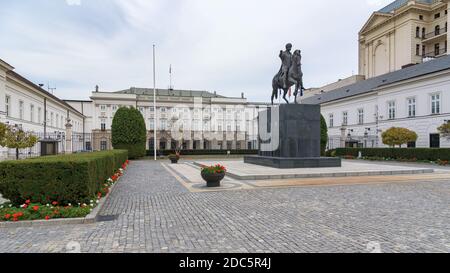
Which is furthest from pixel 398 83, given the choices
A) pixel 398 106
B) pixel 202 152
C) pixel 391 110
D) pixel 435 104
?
pixel 202 152

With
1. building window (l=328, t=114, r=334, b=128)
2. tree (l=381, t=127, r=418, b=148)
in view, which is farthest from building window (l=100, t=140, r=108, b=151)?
tree (l=381, t=127, r=418, b=148)

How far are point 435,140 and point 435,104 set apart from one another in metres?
4.18

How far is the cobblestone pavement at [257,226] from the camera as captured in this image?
4.53 meters

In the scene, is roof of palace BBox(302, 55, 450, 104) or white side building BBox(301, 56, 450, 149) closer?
white side building BBox(301, 56, 450, 149)

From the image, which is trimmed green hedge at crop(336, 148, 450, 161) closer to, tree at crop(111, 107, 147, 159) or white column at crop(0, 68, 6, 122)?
tree at crop(111, 107, 147, 159)

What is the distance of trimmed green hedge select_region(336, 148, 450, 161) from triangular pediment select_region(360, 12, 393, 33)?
116ft

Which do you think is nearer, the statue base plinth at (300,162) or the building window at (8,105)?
the statue base plinth at (300,162)

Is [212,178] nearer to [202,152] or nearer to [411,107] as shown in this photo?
[202,152]

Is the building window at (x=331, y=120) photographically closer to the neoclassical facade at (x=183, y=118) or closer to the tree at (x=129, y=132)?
the neoclassical facade at (x=183, y=118)

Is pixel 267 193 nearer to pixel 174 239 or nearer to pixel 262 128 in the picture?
pixel 174 239

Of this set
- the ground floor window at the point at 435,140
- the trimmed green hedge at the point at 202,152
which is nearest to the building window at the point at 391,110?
the ground floor window at the point at 435,140

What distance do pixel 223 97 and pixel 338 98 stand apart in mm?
30597

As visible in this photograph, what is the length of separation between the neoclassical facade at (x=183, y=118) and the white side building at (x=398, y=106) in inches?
831

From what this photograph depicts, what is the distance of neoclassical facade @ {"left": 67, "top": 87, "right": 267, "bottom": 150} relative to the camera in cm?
6444
